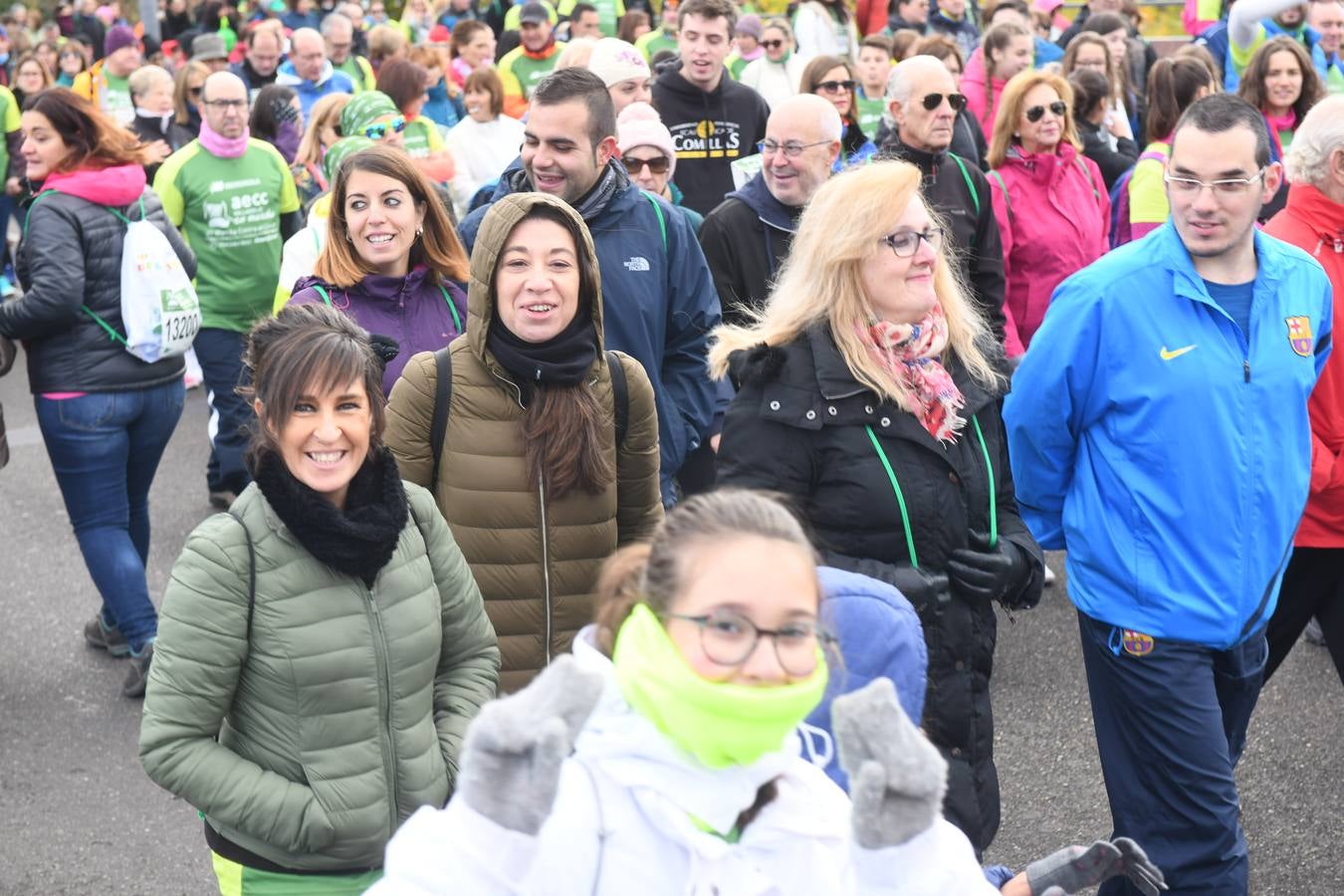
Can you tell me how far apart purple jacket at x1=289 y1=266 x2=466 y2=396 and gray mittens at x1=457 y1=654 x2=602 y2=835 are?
2.86 m

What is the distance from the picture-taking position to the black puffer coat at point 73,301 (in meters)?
5.88

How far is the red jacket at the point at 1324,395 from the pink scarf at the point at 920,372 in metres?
1.61

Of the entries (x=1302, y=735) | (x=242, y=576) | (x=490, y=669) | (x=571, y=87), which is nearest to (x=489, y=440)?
(x=490, y=669)

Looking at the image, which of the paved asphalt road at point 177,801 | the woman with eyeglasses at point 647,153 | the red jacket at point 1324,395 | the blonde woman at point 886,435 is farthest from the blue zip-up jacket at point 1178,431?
the woman with eyeglasses at point 647,153

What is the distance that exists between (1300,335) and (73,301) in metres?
4.19

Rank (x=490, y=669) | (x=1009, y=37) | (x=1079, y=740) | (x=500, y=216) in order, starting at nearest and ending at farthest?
1. (x=490, y=669)
2. (x=500, y=216)
3. (x=1079, y=740)
4. (x=1009, y=37)

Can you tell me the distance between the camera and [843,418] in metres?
3.61

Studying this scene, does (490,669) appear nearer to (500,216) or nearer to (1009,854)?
(500,216)

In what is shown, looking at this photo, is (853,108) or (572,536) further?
(853,108)

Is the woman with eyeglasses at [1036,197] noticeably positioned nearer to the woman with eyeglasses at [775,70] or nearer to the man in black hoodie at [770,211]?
the man in black hoodie at [770,211]

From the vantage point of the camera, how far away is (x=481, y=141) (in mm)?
9805

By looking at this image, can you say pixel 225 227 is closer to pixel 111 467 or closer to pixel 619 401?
pixel 111 467

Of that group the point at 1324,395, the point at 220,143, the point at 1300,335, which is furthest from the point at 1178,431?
the point at 220,143

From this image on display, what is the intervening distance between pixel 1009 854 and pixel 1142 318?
1879 mm
